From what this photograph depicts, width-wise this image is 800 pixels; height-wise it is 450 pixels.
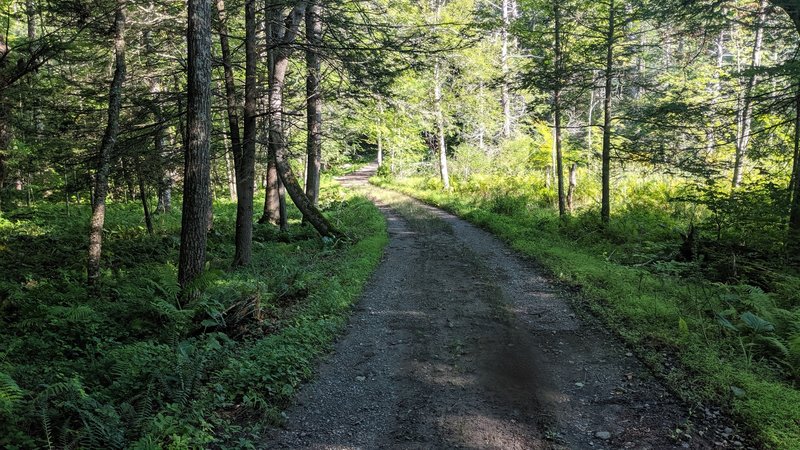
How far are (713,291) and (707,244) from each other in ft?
9.82

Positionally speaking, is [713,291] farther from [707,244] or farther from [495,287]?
[495,287]

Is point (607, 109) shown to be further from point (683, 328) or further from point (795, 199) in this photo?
point (683, 328)

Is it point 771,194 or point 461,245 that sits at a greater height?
point 771,194

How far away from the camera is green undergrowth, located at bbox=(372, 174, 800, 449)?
16.1ft

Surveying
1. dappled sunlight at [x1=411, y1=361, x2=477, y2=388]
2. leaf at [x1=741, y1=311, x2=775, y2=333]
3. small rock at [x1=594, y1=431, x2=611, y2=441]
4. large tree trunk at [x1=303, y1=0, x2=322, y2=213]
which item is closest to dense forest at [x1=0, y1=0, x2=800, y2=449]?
leaf at [x1=741, y1=311, x2=775, y2=333]

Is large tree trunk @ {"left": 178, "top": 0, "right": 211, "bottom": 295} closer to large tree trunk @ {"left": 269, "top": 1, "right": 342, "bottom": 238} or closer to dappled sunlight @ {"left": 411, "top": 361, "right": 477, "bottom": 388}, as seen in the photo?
large tree trunk @ {"left": 269, "top": 1, "right": 342, "bottom": 238}

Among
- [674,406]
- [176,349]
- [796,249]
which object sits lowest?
[674,406]

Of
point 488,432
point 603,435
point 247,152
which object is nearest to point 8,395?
point 488,432

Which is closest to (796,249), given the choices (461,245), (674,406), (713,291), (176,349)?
(713,291)

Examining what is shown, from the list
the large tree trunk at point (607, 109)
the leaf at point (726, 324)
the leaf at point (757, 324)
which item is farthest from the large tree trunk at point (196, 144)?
the large tree trunk at point (607, 109)

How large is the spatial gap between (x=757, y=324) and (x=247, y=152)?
943 cm

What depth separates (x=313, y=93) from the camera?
14078 millimetres

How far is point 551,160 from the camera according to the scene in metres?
22.1

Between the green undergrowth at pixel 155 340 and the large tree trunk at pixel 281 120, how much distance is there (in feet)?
4.43
